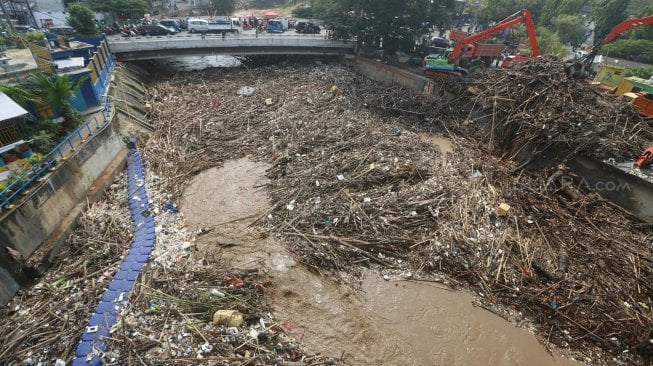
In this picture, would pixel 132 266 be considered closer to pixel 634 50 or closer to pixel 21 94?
pixel 21 94

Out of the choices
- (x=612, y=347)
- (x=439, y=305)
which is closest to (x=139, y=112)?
(x=439, y=305)

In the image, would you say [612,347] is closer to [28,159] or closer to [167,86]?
[28,159]

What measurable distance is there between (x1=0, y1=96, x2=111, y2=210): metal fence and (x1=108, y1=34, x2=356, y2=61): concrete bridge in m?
11.0

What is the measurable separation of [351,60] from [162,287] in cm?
2372

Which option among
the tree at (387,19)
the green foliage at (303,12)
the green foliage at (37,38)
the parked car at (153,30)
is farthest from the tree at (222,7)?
the green foliage at (37,38)

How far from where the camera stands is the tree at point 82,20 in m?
19.5

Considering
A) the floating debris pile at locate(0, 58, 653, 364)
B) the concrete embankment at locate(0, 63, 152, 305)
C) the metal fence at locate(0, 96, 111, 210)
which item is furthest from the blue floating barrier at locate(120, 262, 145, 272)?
the metal fence at locate(0, 96, 111, 210)

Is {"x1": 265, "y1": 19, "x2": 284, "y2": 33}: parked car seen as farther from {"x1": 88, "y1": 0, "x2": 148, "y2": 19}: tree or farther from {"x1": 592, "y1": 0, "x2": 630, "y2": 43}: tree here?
{"x1": 592, "y1": 0, "x2": 630, "y2": 43}: tree

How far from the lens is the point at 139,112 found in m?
16.8

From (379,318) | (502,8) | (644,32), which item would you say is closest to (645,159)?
(379,318)

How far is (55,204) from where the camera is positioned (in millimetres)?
9359

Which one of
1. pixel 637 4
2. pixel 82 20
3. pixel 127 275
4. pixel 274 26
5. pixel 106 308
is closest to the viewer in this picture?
pixel 106 308

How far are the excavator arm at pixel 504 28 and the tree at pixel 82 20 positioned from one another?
23957 mm

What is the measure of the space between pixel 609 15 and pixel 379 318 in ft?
122
